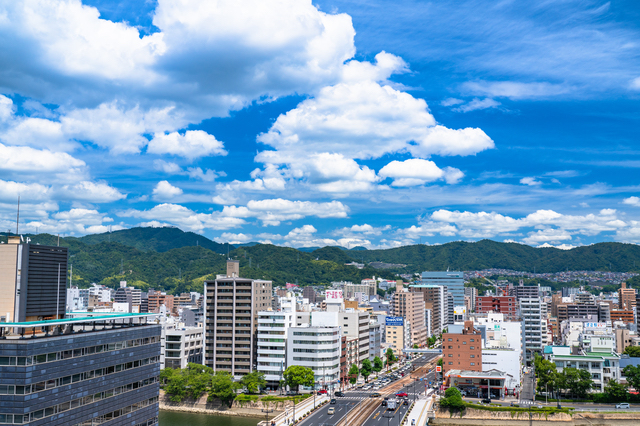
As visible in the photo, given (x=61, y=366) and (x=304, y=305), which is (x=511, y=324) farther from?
(x=61, y=366)

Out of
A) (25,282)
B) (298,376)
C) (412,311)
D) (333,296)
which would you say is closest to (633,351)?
(333,296)

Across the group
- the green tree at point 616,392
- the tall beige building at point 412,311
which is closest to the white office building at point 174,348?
the green tree at point 616,392

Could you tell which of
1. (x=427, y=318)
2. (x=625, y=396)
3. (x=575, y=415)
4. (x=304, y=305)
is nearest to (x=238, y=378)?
(x=304, y=305)

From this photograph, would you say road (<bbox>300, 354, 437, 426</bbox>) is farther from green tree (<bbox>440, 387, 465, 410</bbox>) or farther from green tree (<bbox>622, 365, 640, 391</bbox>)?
green tree (<bbox>622, 365, 640, 391</bbox>)

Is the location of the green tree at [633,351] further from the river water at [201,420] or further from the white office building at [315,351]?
the river water at [201,420]

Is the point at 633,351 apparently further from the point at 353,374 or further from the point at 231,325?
the point at 231,325

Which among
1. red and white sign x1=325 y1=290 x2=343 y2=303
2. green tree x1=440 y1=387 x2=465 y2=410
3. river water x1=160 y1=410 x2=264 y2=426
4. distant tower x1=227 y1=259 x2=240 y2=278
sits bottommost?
river water x1=160 y1=410 x2=264 y2=426

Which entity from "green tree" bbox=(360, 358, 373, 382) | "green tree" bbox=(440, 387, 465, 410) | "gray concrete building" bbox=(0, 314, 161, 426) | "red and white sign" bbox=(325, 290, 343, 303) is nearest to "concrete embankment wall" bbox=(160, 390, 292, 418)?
"green tree" bbox=(440, 387, 465, 410)
